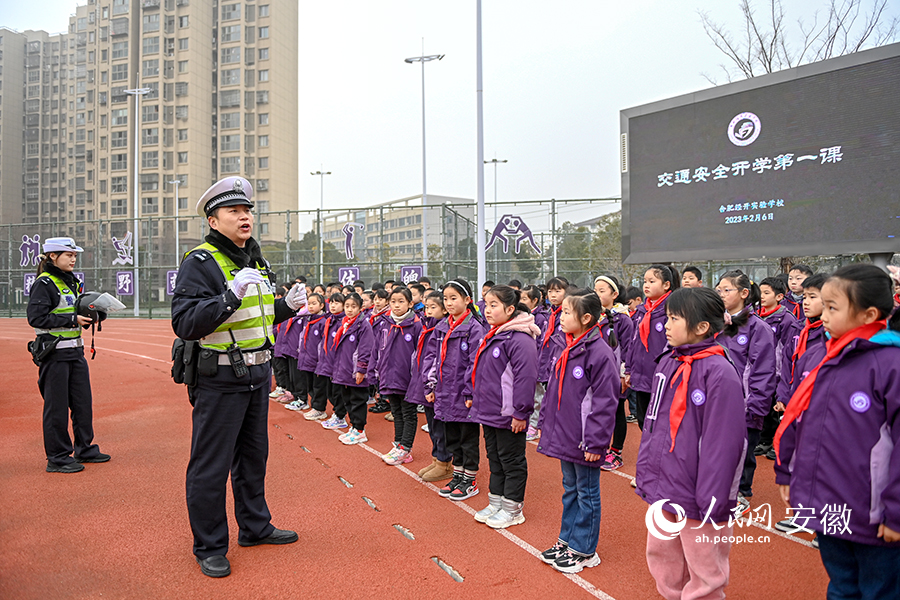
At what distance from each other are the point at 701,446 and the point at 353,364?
4.54 meters

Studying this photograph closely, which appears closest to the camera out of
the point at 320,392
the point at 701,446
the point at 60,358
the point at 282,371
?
the point at 701,446

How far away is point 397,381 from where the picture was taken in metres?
6.05

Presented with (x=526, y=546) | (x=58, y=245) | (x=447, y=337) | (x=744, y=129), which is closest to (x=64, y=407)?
(x=58, y=245)

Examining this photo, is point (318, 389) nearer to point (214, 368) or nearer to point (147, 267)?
point (214, 368)

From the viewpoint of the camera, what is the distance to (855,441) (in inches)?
91.4

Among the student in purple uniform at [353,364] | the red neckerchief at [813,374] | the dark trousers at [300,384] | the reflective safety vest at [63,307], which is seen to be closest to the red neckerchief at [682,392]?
the red neckerchief at [813,374]

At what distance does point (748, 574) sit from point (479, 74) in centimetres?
1025

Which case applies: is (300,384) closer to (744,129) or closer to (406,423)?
(406,423)

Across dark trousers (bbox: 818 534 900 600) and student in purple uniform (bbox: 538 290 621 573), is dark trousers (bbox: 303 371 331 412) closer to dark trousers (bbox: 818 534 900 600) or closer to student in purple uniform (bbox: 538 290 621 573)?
student in purple uniform (bbox: 538 290 621 573)

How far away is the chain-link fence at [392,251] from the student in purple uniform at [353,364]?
10.7m

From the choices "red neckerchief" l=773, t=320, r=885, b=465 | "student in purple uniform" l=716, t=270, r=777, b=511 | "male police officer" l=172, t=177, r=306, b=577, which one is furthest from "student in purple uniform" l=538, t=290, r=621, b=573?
"male police officer" l=172, t=177, r=306, b=577

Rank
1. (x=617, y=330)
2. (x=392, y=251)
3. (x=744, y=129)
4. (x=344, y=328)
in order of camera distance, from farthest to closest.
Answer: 1. (x=392, y=251)
2. (x=744, y=129)
3. (x=344, y=328)
4. (x=617, y=330)

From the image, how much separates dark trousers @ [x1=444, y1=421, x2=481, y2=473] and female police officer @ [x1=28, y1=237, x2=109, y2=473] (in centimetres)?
353

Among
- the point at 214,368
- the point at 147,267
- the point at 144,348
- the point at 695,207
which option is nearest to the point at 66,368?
the point at 214,368
